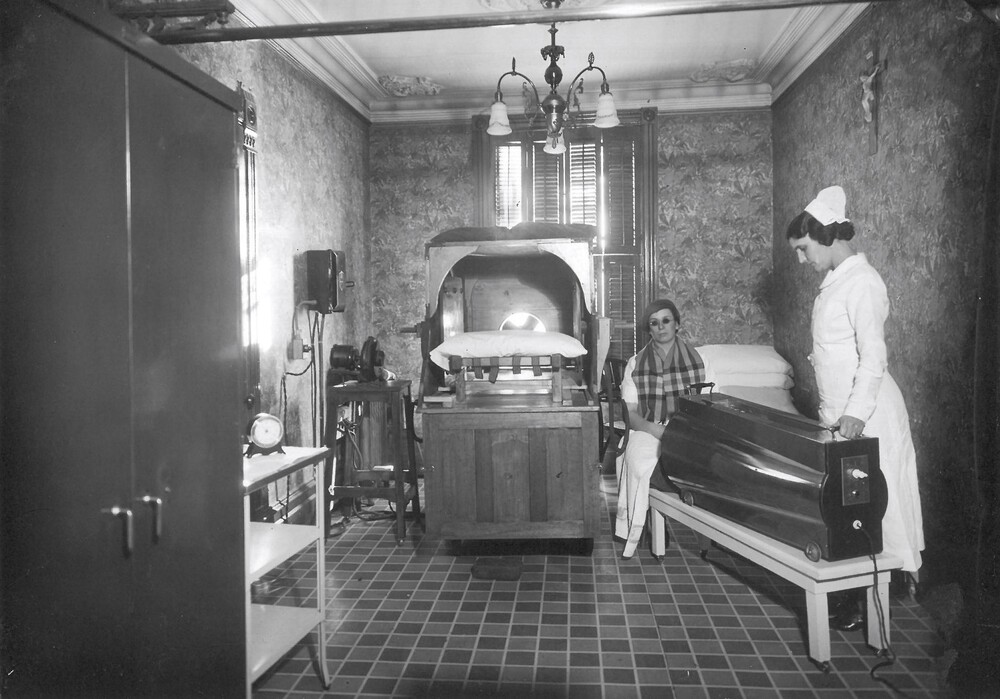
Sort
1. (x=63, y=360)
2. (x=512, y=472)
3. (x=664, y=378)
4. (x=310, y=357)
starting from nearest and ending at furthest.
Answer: (x=63, y=360) < (x=512, y=472) < (x=664, y=378) < (x=310, y=357)

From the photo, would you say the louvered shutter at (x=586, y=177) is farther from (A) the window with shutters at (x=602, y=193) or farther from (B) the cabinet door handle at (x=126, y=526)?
(B) the cabinet door handle at (x=126, y=526)

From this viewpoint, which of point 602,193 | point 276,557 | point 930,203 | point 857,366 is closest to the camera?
point 276,557

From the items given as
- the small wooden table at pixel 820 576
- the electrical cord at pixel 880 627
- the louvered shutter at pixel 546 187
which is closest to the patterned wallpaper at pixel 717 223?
the louvered shutter at pixel 546 187

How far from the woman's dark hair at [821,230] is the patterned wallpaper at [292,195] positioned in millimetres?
3080

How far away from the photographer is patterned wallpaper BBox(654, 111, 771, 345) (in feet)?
20.4

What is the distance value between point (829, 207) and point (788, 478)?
1319 mm

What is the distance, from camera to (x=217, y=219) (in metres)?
2.01

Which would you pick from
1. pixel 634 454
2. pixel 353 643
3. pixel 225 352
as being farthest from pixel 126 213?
pixel 634 454

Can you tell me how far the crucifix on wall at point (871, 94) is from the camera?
405cm

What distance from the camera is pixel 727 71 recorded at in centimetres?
572

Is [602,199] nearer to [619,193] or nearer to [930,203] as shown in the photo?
[619,193]

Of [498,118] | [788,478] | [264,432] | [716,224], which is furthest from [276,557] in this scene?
[716,224]

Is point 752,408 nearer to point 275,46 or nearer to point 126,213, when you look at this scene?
point 126,213

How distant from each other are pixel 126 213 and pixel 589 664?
7.99ft
